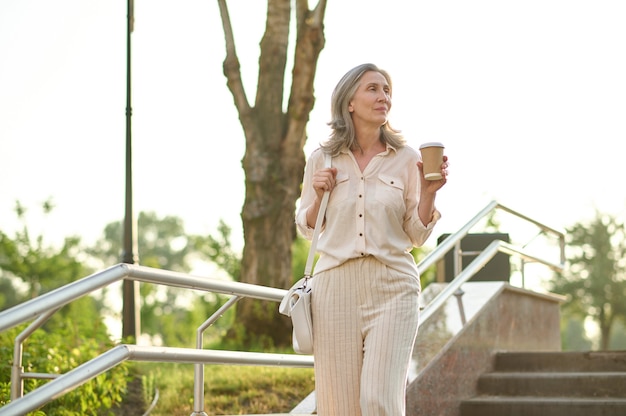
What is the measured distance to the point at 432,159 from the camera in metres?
3.74

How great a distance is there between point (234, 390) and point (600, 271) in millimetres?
38005

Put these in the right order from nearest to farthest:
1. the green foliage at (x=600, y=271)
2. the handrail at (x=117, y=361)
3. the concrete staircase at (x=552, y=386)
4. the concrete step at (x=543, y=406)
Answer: the handrail at (x=117, y=361), the concrete step at (x=543, y=406), the concrete staircase at (x=552, y=386), the green foliage at (x=600, y=271)

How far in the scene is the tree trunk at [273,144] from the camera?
11.5 meters

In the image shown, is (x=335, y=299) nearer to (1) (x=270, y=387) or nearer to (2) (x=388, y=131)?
(2) (x=388, y=131)

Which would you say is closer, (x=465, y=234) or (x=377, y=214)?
(x=377, y=214)

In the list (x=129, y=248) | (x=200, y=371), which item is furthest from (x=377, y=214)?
(x=129, y=248)

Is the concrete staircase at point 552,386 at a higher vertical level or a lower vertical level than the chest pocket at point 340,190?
lower

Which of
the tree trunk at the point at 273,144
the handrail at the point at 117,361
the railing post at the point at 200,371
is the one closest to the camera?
the handrail at the point at 117,361

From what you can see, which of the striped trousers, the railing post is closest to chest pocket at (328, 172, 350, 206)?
the striped trousers

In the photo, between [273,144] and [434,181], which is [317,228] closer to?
[434,181]

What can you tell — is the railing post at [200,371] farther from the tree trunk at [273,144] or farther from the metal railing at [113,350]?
the tree trunk at [273,144]

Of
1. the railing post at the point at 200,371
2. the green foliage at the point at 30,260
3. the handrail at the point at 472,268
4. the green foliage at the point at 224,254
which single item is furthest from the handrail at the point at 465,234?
the green foliage at the point at 30,260

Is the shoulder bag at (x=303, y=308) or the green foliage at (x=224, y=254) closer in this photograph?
the shoulder bag at (x=303, y=308)

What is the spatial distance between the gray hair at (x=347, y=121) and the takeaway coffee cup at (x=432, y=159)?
37cm
